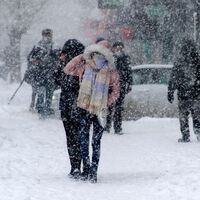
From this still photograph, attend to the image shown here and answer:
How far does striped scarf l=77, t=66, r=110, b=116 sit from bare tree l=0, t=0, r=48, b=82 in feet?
95.0

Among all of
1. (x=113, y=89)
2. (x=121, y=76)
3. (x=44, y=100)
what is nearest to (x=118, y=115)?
(x=121, y=76)

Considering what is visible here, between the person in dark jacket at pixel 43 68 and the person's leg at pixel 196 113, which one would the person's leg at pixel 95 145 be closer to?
the person's leg at pixel 196 113

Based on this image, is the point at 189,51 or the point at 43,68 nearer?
the point at 189,51

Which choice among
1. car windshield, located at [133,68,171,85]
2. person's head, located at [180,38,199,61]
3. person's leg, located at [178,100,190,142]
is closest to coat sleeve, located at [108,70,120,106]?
person's head, located at [180,38,199,61]

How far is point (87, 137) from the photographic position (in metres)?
8.37

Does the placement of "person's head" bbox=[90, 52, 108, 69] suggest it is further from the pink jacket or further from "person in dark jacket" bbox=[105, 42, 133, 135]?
"person in dark jacket" bbox=[105, 42, 133, 135]

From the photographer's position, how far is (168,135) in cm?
1348

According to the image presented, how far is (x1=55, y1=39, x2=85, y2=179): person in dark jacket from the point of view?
8.48 meters

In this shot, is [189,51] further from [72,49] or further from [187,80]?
[72,49]

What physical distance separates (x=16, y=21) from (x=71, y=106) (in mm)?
29292

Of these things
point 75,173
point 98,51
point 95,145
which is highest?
point 98,51

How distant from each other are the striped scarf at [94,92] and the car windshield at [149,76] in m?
7.20

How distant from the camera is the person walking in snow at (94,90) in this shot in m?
8.22

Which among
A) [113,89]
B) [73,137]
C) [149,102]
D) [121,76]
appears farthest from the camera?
[149,102]
